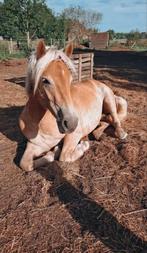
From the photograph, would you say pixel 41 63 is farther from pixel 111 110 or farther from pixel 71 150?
pixel 111 110

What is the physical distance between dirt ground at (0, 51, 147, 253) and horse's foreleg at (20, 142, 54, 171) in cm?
8

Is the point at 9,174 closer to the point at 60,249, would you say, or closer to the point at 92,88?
the point at 60,249

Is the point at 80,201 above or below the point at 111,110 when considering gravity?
below

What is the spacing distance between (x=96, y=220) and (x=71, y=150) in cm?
126

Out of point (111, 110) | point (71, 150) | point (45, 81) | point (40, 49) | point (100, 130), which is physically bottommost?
point (100, 130)

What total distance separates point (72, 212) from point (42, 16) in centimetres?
2619

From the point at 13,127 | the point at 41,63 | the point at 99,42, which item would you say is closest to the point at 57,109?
the point at 41,63

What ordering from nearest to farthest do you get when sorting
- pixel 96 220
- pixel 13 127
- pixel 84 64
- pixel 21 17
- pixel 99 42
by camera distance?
1. pixel 96 220
2. pixel 13 127
3. pixel 84 64
4. pixel 21 17
5. pixel 99 42

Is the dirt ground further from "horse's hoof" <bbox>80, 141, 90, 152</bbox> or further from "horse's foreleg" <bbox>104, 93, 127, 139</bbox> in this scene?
"horse's foreleg" <bbox>104, 93, 127, 139</bbox>

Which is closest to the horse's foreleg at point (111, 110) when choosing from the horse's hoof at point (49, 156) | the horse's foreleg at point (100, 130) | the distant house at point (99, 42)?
the horse's foreleg at point (100, 130)

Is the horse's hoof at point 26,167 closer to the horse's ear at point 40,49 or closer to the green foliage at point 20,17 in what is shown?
the horse's ear at point 40,49

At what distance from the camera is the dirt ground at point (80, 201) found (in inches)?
95.7

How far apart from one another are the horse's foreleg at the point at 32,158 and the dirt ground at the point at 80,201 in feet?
0.25

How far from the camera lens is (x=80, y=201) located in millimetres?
2926
